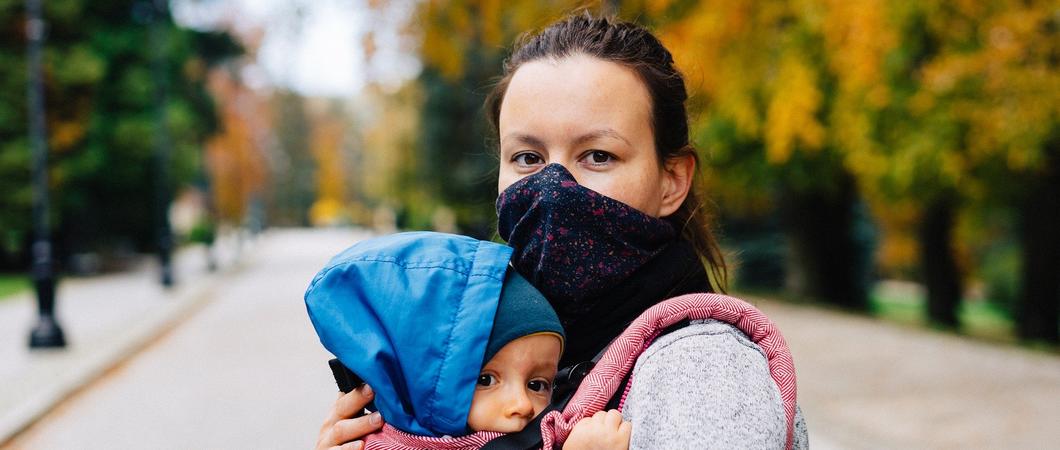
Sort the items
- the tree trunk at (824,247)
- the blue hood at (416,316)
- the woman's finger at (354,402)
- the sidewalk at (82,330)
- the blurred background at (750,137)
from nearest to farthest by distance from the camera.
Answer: the blue hood at (416,316) < the woman's finger at (354,402) < the sidewalk at (82,330) < the blurred background at (750,137) < the tree trunk at (824,247)

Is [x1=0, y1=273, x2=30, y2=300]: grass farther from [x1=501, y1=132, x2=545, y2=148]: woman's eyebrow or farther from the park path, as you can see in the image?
[x1=501, y1=132, x2=545, y2=148]: woman's eyebrow

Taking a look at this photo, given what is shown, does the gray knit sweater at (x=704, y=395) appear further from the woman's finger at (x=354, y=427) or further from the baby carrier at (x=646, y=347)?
the woman's finger at (x=354, y=427)

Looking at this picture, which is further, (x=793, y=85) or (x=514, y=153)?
(x=793, y=85)

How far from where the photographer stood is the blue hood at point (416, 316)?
1.57 metres

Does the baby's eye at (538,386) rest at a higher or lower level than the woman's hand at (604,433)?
lower

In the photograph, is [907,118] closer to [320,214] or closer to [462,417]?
[462,417]

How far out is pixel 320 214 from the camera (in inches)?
3868

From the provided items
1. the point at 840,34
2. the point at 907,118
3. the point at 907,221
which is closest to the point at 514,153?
the point at 840,34

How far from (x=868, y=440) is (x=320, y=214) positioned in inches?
3707

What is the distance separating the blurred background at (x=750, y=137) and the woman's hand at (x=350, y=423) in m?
0.97

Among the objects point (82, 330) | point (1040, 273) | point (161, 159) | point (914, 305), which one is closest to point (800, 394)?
point (1040, 273)

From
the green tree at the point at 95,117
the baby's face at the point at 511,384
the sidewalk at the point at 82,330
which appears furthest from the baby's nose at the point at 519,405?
the green tree at the point at 95,117

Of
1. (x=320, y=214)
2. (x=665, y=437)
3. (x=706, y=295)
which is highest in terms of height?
(x=706, y=295)

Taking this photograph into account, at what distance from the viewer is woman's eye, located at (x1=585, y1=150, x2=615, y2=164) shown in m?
1.79
